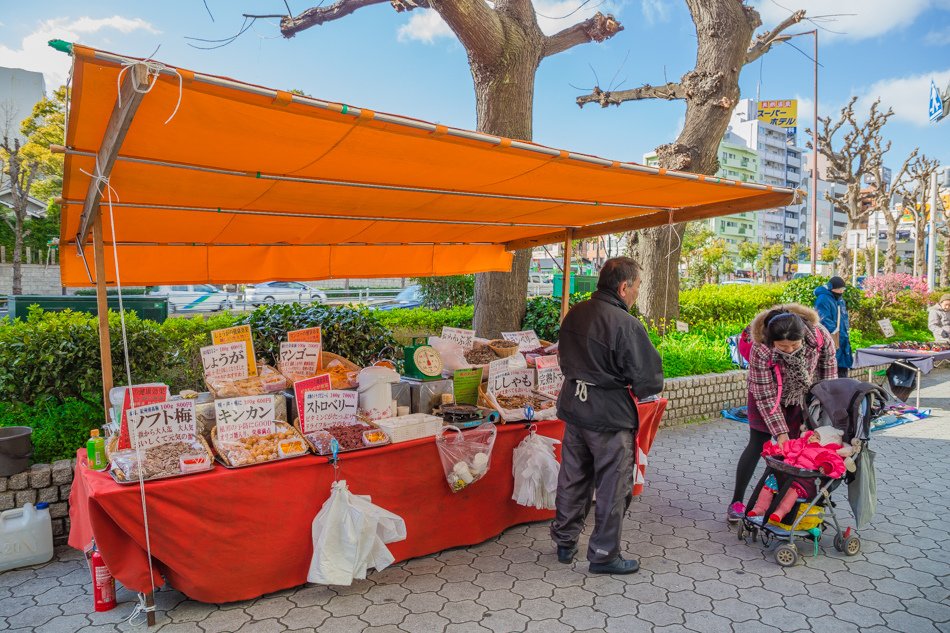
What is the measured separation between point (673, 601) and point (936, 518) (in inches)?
102

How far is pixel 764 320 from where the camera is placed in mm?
4105

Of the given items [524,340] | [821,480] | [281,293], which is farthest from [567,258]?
[281,293]

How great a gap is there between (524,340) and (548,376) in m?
1.06

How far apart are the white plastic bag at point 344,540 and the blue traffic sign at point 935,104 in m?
20.4

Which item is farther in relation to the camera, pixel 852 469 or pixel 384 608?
pixel 852 469

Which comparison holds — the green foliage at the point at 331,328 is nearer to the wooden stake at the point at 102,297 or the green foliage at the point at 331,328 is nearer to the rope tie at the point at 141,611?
the wooden stake at the point at 102,297

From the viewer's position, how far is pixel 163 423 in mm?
3133

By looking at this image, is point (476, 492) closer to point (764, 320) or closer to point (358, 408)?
point (358, 408)

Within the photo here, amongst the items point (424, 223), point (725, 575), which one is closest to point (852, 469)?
point (725, 575)

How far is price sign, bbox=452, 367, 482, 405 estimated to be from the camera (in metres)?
4.44

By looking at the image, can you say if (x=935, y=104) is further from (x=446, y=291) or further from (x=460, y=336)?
(x=460, y=336)

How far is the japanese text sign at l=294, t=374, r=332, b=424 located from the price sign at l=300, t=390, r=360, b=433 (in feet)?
0.11

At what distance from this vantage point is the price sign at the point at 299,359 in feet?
13.6

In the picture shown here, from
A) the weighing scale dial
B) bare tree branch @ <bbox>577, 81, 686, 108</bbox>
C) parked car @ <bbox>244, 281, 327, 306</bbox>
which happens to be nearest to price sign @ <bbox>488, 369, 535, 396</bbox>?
the weighing scale dial
